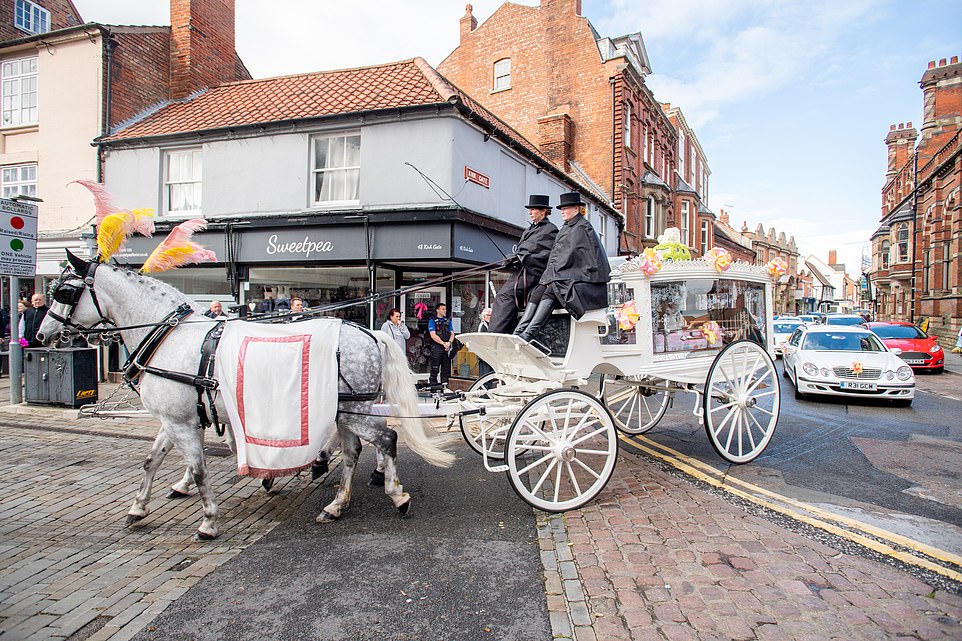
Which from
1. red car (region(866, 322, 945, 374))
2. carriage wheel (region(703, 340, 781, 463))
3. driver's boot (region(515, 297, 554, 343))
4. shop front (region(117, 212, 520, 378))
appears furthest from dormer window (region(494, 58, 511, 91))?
driver's boot (region(515, 297, 554, 343))

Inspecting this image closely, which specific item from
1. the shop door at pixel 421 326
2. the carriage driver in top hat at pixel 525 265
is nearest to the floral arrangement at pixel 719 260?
the carriage driver in top hat at pixel 525 265

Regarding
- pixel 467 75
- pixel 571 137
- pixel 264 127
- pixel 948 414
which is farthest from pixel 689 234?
pixel 264 127

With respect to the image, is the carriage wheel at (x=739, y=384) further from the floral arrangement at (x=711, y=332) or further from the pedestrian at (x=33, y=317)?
the pedestrian at (x=33, y=317)

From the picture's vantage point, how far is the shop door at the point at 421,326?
11125mm

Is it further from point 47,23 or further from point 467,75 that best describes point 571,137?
point 47,23

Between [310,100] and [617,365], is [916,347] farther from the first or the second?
→ [310,100]

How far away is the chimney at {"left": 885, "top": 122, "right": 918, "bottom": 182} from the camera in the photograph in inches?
A: 2041

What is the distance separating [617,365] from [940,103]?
→ 143 feet

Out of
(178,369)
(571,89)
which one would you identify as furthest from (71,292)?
(571,89)

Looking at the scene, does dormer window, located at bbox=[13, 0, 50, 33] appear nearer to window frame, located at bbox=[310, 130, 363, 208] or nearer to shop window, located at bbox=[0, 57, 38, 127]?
shop window, located at bbox=[0, 57, 38, 127]

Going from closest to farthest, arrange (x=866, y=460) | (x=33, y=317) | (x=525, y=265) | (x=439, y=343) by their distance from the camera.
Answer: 1. (x=525, y=265)
2. (x=866, y=460)
3. (x=439, y=343)
4. (x=33, y=317)

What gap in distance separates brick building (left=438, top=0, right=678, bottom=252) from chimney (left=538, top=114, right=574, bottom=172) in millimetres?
41

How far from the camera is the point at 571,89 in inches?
939

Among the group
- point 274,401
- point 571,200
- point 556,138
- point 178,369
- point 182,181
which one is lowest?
point 274,401
